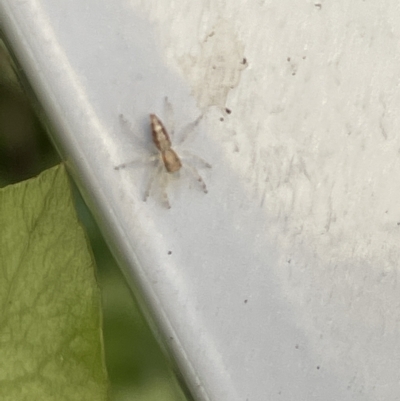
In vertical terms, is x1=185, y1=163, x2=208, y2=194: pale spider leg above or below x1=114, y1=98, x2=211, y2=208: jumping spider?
below

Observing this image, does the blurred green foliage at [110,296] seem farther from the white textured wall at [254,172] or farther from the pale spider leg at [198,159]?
the pale spider leg at [198,159]

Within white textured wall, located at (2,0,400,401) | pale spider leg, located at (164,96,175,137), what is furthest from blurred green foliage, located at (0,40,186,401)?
pale spider leg, located at (164,96,175,137)

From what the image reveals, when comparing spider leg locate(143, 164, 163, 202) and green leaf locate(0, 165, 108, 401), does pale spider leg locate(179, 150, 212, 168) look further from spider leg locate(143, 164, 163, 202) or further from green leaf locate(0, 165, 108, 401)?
green leaf locate(0, 165, 108, 401)

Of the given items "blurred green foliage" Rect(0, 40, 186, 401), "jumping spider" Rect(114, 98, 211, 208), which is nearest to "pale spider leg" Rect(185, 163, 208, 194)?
"jumping spider" Rect(114, 98, 211, 208)

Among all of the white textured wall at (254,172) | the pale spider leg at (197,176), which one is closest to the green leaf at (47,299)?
the white textured wall at (254,172)

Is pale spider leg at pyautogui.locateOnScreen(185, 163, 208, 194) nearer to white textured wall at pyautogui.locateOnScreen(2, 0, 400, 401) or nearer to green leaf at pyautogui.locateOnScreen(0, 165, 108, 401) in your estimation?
white textured wall at pyautogui.locateOnScreen(2, 0, 400, 401)

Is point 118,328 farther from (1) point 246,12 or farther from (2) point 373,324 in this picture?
(1) point 246,12
